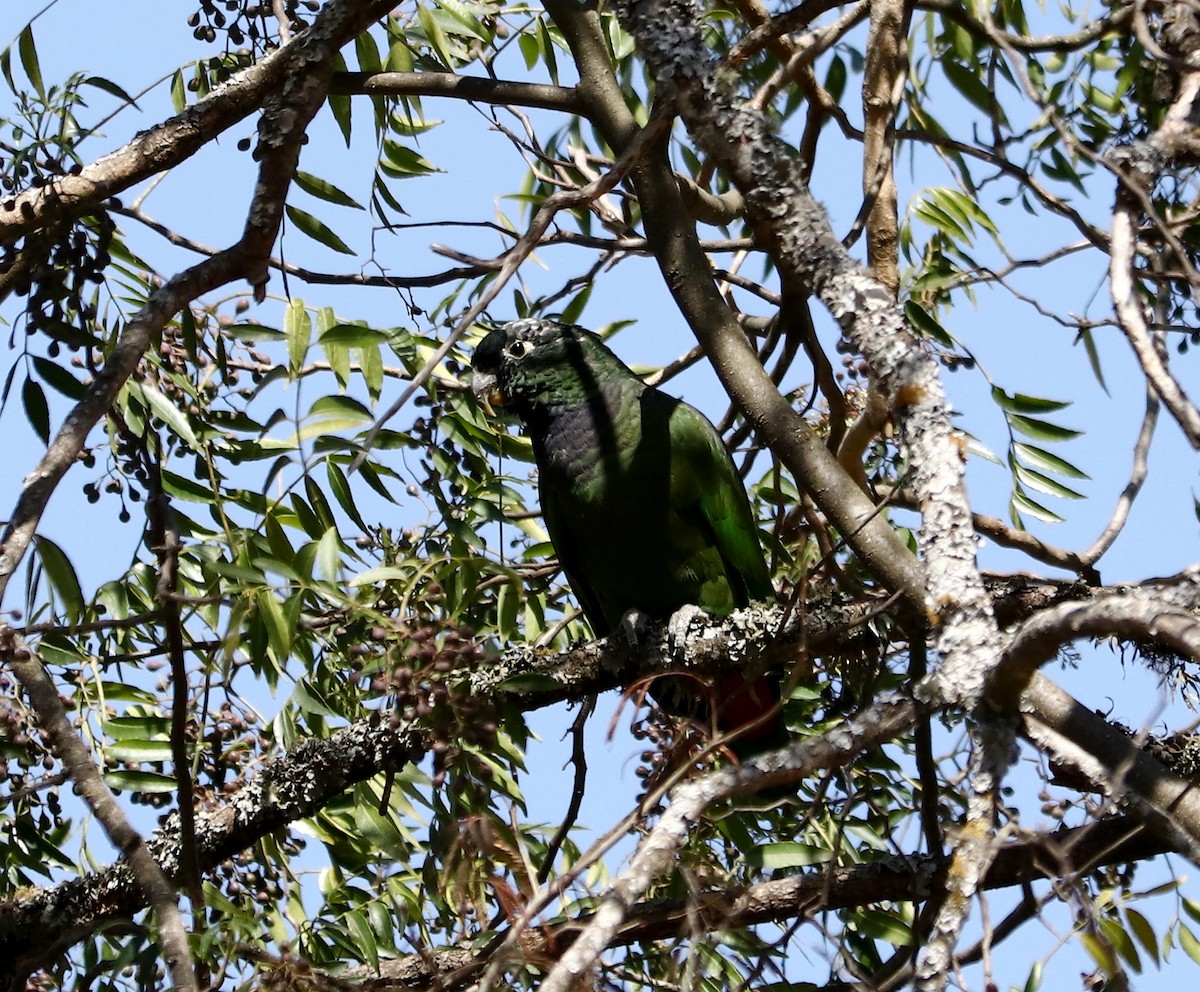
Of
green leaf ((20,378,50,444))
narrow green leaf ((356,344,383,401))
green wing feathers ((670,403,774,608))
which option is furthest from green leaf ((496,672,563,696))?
green wing feathers ((670,403,774,608))

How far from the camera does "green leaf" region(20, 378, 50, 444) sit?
2.14 meters

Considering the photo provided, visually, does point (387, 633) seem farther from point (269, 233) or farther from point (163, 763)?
point (163, 763)

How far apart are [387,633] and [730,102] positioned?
1097 mm

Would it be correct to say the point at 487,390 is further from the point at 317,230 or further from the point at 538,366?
the point at 317,230

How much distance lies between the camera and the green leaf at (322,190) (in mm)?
3059

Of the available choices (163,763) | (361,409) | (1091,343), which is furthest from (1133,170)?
(163,763)

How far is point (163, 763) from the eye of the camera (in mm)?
2883

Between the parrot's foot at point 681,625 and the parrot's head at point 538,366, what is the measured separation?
73cm

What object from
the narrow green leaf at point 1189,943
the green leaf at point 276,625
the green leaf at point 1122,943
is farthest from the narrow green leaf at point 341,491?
the narrow green leaf at point 1189,943

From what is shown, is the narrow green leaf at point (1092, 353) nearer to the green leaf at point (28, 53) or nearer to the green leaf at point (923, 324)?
the green leaf at point (923, 324)

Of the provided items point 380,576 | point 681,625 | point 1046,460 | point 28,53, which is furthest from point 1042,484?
point 28,53

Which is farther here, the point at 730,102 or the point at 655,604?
the point at 655,604

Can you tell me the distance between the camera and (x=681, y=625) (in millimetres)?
3215

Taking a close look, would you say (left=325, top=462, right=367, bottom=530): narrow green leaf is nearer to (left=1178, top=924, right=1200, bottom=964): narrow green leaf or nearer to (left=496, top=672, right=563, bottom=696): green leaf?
(left=496, top=672, right=563, bottom=696): green leaf
